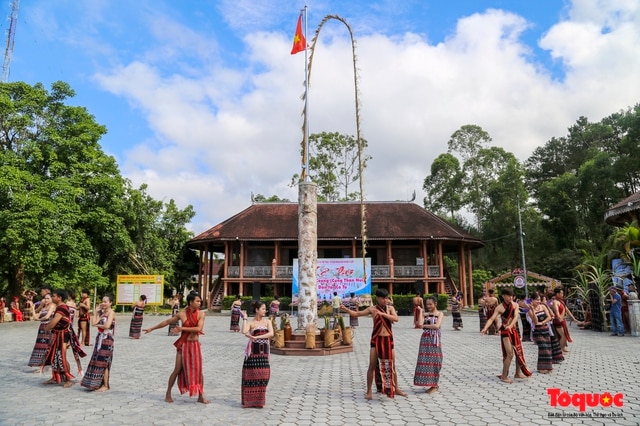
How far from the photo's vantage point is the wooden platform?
1099 cm

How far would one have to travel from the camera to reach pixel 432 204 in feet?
144

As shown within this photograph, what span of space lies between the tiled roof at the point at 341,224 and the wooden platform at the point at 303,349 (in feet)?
58.6

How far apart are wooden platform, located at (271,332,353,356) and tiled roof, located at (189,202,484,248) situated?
58.6 feet

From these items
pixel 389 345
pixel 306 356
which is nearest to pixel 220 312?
pixel 306 356

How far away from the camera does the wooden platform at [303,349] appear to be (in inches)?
433

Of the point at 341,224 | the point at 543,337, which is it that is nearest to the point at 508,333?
the point at 543,337

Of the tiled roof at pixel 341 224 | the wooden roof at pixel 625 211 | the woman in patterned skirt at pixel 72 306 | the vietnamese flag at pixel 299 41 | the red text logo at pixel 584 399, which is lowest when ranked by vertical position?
the red text logo at pixel 584 399

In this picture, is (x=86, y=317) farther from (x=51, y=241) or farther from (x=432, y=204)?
(x=432, y=204)

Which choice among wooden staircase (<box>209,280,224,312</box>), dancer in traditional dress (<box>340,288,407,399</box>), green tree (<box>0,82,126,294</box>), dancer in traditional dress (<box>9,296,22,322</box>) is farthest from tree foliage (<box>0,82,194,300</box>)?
dancer in traditional dress (<box>340,288,407,399</box>)

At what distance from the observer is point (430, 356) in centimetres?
662

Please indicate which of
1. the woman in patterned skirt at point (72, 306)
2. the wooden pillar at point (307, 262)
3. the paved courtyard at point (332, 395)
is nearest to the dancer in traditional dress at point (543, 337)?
the paved courtyard at point (332, 395)

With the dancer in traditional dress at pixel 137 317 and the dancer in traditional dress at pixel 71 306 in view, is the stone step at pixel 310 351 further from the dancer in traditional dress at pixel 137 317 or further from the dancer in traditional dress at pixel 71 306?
the dancer in traditional dress at pixel 137 317

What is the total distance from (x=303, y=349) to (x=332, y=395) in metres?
4.59

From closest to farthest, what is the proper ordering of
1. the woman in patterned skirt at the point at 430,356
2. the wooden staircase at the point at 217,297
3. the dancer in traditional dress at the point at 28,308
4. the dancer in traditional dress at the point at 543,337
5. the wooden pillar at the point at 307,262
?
the woman in patterned skirt at the point at 430,356, the dancer in traditional dress at the point at 543,337, the wooden pillar at the point at 307,262, the dancer in traditional dress at the point at 28,308, the wooden staircase at the point at 217,297
